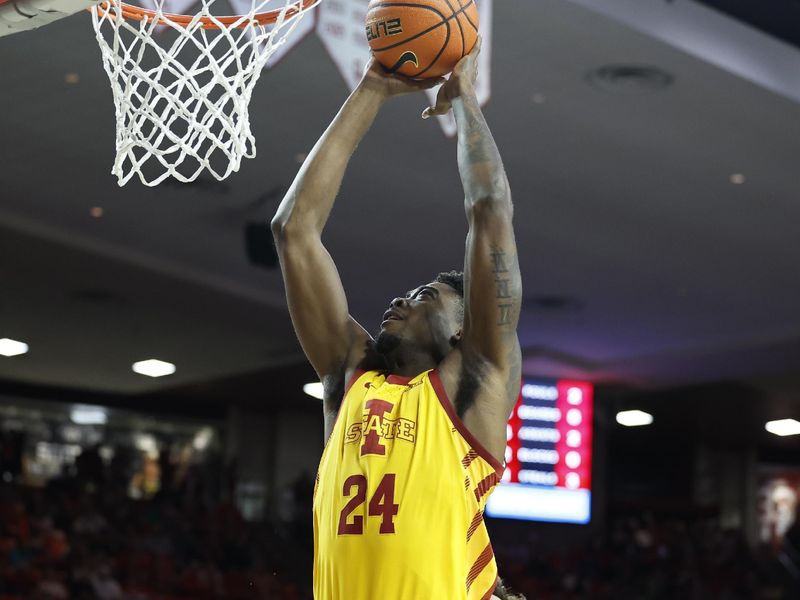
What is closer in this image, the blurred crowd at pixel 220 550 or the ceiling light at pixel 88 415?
the blurred crowd at pixel 220 550

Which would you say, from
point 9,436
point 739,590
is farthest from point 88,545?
point 739,590

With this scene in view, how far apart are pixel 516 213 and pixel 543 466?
494cm

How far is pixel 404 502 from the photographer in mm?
2492

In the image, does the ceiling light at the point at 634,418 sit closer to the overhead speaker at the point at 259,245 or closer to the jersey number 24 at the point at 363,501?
the overhead speaker at the point at 259,245

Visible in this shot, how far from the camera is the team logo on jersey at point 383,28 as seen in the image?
111 inches

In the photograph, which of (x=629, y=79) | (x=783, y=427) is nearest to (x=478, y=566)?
(x=629, y=79)

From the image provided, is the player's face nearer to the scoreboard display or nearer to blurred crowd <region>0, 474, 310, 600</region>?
blurred crowd <region>0, 474, 310, 600</region>

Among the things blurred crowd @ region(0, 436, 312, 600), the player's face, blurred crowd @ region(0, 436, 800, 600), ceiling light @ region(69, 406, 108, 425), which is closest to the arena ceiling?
blurred crowd @ region(0, 436, 312, 600)

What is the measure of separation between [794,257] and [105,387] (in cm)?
1054

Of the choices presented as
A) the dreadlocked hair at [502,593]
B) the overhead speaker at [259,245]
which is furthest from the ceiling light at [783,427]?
the dreadlocked hair at [502,593]

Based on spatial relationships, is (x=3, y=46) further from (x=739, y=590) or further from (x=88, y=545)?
(x=739, y=590)

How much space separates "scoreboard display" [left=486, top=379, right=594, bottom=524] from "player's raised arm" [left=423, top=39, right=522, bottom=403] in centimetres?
1084

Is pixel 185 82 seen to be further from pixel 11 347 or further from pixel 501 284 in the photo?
pixel 11 347

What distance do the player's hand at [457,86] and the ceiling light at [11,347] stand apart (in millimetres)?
12348
